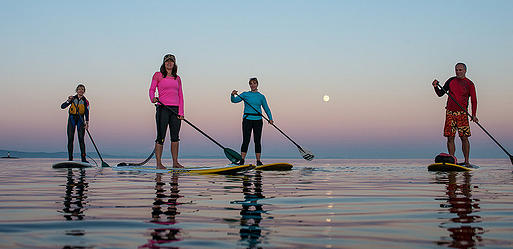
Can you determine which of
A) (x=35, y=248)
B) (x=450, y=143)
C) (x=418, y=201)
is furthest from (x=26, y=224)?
(x=450, y=143)

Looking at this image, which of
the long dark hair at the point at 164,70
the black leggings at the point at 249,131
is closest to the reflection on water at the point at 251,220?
the long dark hair at the point at 164,70

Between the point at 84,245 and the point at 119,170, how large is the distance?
8523 mm

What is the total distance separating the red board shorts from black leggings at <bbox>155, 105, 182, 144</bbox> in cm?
609

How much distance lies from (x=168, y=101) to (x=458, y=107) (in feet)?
21.3

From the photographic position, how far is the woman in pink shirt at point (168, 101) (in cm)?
995

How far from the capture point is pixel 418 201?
4.41 m

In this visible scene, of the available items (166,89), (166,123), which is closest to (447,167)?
(166,123)

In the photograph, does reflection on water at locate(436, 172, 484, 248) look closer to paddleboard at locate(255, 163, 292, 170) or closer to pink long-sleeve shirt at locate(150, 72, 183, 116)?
pink long-sleeve shirt at locate(150, 72, 183, 116)

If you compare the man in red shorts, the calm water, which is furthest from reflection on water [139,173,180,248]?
the man in red shorts

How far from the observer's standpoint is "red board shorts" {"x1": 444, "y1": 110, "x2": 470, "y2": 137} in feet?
38.3

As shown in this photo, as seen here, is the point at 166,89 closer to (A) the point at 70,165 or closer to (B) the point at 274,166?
(B) the point at 274,166

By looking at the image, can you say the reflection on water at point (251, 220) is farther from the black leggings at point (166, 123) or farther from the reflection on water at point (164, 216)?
the black leggings at point (166, 123)

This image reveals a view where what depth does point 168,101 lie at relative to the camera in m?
9.96

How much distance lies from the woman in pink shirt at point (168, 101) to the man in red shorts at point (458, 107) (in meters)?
5.73
